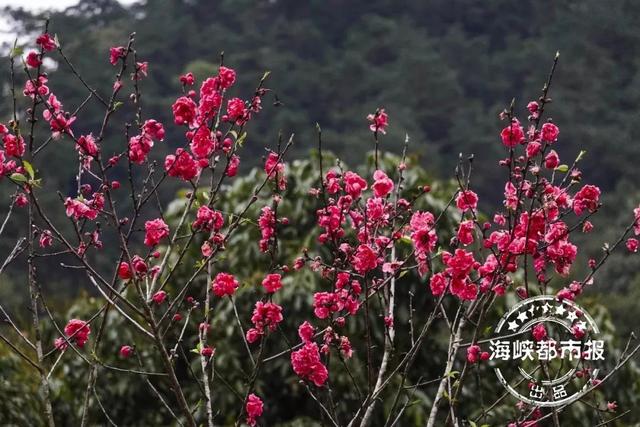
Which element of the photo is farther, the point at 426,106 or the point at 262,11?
the point at 262,11

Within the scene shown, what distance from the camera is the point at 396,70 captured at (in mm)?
26375

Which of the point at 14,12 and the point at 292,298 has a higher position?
the point at 292,298

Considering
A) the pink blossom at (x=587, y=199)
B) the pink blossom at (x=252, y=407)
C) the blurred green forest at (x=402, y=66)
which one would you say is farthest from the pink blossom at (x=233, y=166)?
the blurred green forest at (x=402, y=66)

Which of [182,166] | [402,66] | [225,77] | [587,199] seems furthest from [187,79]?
[402,66]

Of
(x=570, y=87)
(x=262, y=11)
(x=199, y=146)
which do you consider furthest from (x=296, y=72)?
(x=199, y=146)

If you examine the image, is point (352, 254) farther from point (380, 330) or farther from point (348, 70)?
point (348, 70)

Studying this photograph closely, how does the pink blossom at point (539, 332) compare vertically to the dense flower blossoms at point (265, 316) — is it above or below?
below

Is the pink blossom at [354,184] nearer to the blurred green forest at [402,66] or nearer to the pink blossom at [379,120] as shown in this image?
the pink blossom at [379,120]

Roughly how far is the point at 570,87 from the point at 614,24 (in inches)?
75.5

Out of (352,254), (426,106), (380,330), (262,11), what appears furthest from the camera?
(262,11)

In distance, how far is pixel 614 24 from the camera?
989 inches

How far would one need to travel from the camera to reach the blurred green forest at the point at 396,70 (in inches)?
903

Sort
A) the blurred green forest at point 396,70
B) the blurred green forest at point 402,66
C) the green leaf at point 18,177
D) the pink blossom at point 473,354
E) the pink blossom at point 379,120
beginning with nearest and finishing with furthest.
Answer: the green leaf at point 18,177
the pink blossom at point 473,354
the pink blossom at point 379,120
the blurred green forest at point 396,70
the blurred green forest at point 402,66

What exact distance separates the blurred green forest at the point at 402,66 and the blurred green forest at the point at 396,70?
1.5 inches
